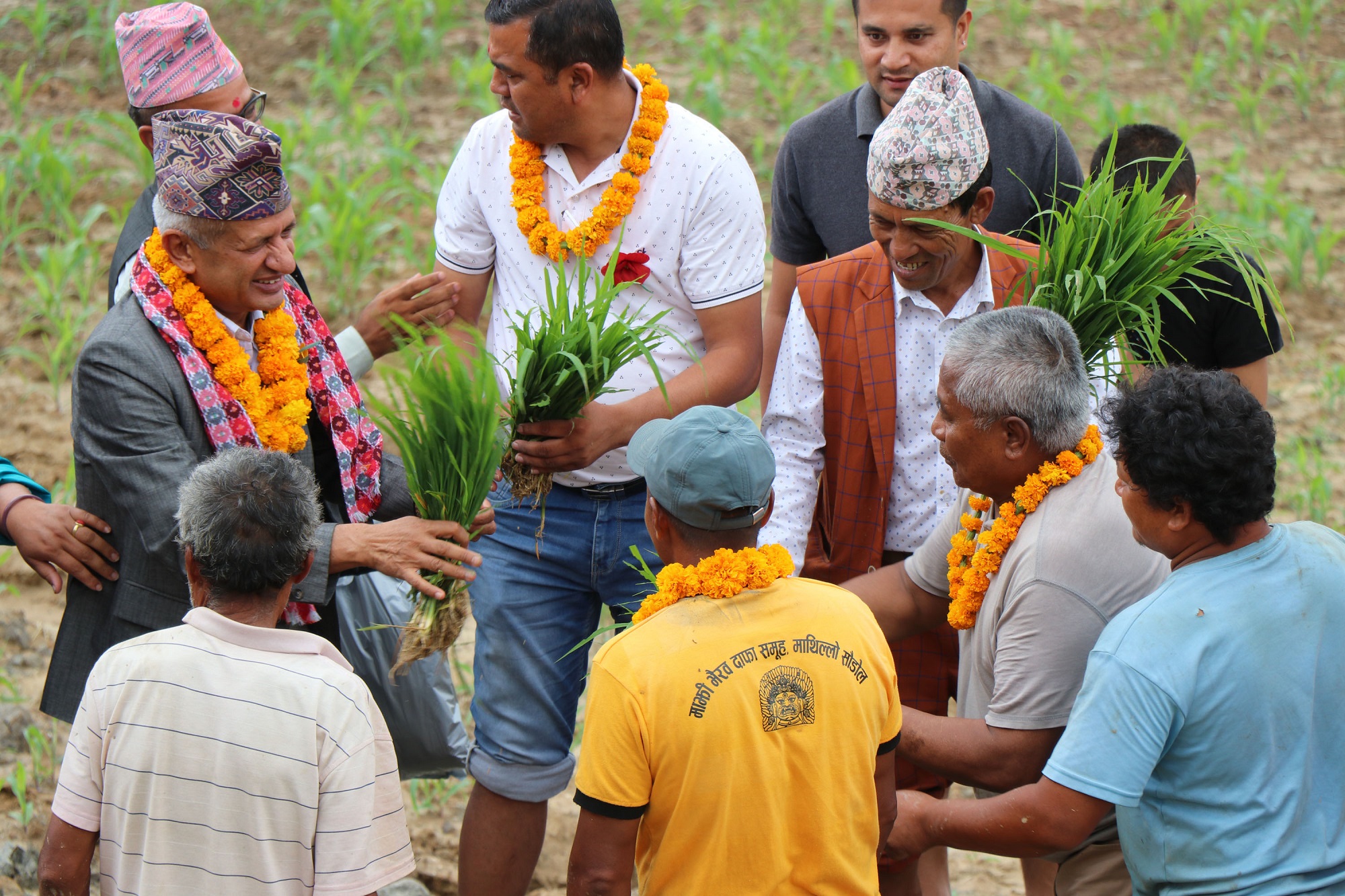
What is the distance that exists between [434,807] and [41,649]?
5.65 ft

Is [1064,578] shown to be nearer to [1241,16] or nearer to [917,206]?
[917,206]

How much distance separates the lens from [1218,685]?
2221 millimetres

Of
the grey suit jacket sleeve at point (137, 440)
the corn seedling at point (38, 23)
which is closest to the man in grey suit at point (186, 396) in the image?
the grey suit jacket sleeve at point (137, 440)

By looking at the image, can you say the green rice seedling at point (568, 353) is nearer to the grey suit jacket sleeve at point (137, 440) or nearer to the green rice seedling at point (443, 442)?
the green rice seedling at point (443, 442)

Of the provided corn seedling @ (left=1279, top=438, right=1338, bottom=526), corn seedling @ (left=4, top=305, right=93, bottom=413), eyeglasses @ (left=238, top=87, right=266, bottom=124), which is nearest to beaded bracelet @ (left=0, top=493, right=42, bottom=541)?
eyeglasses @ (left=238, top=87, right=266, bottom=124)

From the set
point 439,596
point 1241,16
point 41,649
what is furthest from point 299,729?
point 1241,16

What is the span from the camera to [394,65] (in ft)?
29.5

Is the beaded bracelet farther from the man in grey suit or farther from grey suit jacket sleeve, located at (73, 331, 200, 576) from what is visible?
grey suit jacket sleeve, located at (73, 331, 200, 576)

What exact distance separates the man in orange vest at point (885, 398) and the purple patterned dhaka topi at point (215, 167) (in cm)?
135

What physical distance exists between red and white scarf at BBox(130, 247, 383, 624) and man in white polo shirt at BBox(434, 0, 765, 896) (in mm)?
361

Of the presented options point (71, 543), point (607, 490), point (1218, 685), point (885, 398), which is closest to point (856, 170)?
point (885, 398)

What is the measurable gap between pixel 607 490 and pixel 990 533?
105cm

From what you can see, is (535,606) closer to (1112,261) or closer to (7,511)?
(7,511)

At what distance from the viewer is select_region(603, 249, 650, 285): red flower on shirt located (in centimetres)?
321
